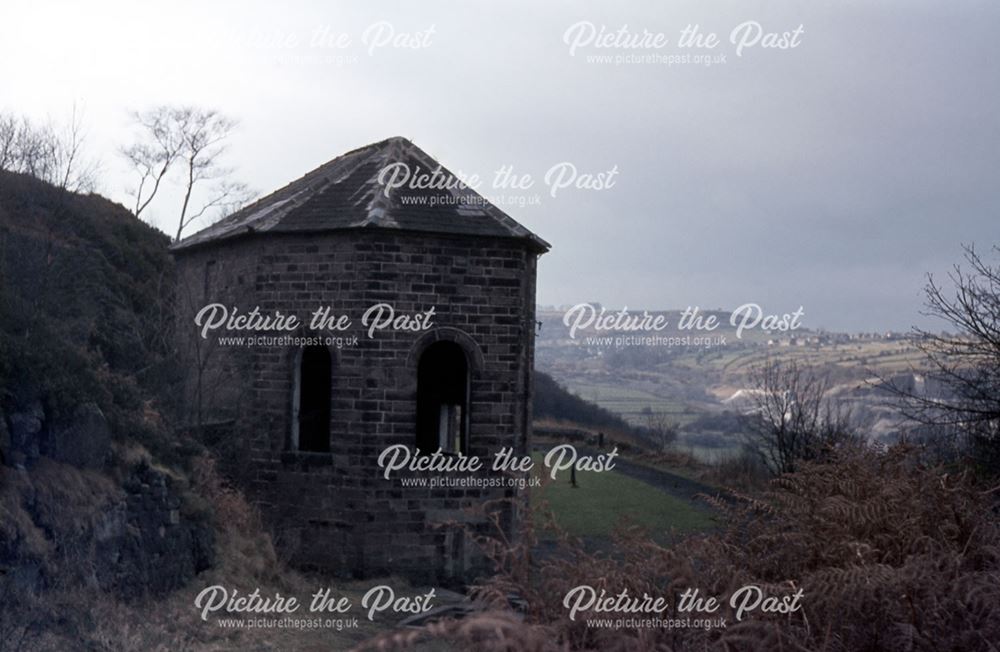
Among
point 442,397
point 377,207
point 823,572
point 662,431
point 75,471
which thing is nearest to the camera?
point 823,572

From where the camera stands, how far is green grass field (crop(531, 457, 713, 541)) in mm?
20672

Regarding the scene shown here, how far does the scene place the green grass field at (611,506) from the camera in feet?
67.8

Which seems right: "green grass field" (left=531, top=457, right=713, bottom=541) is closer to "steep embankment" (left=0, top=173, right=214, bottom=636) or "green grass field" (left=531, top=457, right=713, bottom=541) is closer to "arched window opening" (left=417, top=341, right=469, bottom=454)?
"arched window opening" (left=417, top=341, right=469, bottom=454)

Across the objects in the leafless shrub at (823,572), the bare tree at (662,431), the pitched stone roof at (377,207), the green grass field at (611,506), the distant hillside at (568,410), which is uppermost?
the pitched stone roof at (377,207)

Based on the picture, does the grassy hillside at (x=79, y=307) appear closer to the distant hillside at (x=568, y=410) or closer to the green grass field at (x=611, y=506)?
the green grass field at (x=611, y=506)

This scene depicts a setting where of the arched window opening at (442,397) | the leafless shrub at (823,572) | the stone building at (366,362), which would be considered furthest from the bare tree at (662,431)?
the leafless shrub at (823,572)

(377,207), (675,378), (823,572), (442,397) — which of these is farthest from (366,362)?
(675,378)

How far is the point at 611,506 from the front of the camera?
23625 millimetres

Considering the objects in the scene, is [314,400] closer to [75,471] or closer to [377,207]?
[377,207]

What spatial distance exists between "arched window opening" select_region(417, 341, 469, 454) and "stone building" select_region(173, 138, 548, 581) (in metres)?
0.61

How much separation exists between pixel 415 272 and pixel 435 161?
9.61ft

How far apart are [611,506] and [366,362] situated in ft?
38.1

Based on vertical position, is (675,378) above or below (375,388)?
above

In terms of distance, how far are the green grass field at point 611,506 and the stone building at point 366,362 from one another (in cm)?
539
